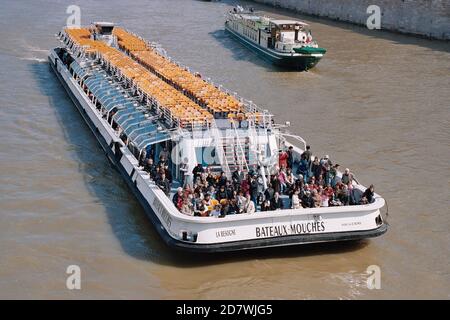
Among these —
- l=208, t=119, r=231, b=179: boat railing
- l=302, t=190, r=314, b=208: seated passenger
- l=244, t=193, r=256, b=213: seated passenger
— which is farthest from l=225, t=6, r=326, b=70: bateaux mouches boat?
l=244, t=193, r=256, b=213: seated passenger

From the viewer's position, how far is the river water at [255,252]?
1446 centimetres

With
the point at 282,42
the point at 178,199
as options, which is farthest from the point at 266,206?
the point at 282,42

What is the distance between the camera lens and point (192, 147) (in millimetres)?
17234

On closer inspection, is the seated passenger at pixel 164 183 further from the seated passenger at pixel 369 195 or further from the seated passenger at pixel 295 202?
the seated passenger at pixel 369 195

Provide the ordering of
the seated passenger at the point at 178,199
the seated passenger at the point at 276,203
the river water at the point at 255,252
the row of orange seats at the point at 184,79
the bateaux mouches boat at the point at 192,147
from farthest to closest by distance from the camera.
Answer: the row of orange seats at the point at 184,79 < the seated passenger at the point at 276,203 < the seated passenger at the point at 178,199 < the bateaux mouches boat at the point at 192,147 < the river water at the point at 255,252

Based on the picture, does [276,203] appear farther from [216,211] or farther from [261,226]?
[216,211]

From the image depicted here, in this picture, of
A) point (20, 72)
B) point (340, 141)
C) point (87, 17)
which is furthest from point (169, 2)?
point (340, 141)

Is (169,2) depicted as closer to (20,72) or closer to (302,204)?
(20,72)

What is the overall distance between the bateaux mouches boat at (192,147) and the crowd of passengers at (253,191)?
0.68 ft

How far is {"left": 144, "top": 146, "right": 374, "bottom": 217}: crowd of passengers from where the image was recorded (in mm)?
15227

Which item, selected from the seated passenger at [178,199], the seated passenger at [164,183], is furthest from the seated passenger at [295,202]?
the seated passenger at [164,183]

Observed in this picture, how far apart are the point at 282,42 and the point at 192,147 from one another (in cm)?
2383

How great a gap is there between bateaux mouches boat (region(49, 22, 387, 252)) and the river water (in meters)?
0.71
